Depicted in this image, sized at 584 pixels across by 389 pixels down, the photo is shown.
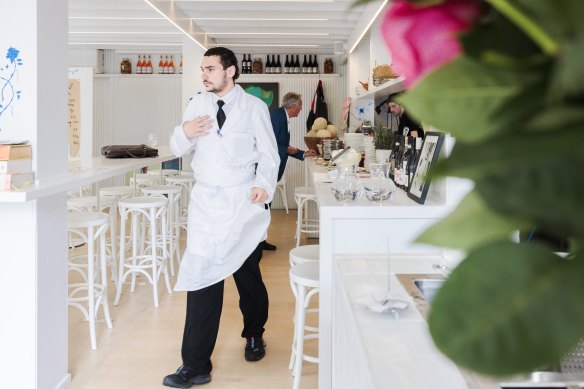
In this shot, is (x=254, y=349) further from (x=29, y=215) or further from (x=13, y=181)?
(x=13, y=181)

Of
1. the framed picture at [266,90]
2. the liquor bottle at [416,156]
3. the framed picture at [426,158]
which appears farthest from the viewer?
the framed picture at [266,90]

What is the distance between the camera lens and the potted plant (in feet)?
13.6

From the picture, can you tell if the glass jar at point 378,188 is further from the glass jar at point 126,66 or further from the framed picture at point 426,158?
the glass jar at point 126,66

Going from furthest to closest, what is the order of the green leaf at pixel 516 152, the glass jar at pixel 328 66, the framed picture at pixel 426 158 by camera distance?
the glass jar at pixel 328 66 < the framed picture at pixel 426 158 < the green leaf at pixel 516 152

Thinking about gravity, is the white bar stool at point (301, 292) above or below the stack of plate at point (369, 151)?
below

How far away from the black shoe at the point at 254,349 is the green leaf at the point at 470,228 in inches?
128

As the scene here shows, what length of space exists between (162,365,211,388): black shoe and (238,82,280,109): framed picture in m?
7.06

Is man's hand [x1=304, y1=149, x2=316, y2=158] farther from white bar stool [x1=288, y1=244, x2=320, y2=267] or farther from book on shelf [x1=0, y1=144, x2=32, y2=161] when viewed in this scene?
book on shelf [x1=0, y1=144, x2=32, y2=161]

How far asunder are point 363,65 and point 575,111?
26.0ft

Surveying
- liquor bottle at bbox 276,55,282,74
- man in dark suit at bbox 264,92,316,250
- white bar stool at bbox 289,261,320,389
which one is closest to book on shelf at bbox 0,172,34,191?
white bar stool at bbox 289,261,320,389

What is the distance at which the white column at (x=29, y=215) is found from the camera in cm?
260

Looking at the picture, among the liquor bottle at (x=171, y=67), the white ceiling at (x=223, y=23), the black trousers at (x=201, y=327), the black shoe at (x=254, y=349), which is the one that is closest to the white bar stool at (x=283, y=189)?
the white ceiling at (x=223, y=23)

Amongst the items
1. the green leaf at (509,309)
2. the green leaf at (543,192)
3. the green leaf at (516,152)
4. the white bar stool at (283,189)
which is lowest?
the white bar stool at (283,189)

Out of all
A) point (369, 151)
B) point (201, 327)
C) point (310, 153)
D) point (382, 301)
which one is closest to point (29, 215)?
point (201, 327)
